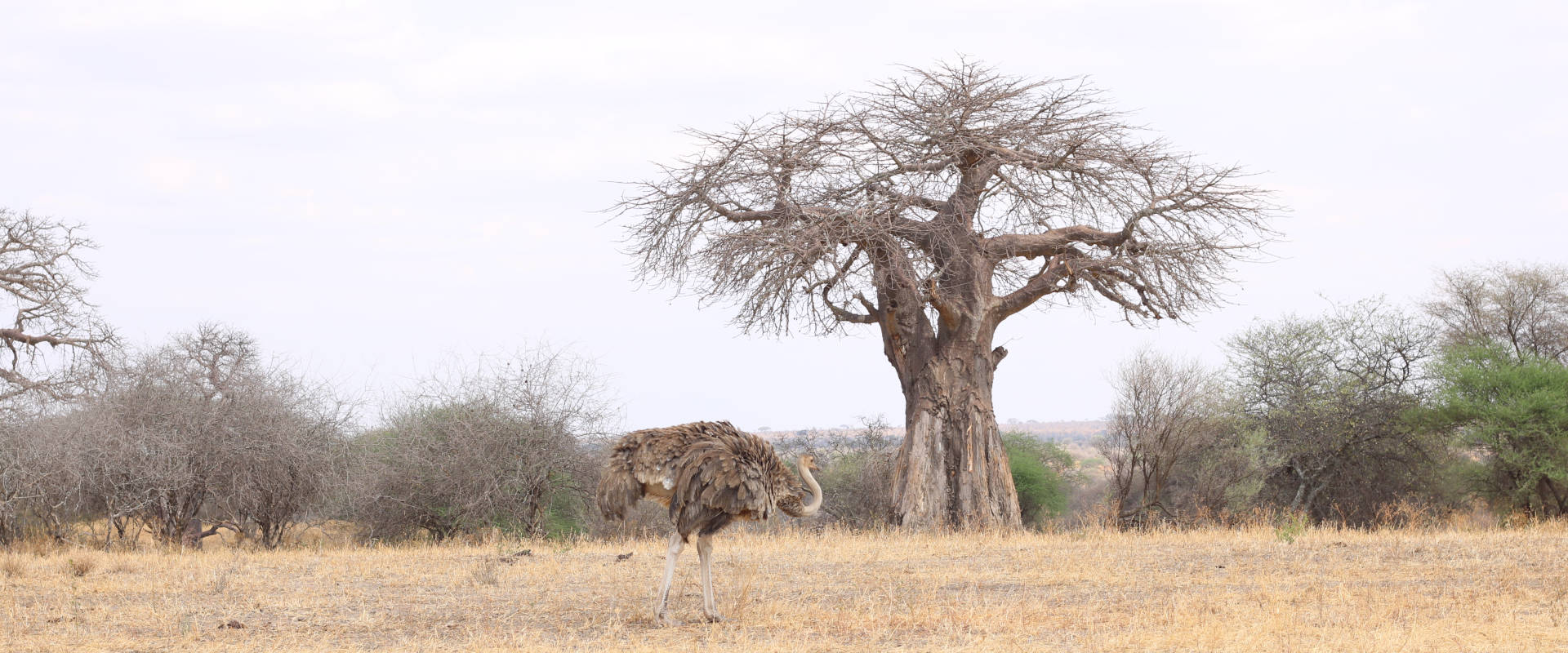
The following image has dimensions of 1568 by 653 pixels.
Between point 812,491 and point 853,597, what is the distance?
4.72 ft

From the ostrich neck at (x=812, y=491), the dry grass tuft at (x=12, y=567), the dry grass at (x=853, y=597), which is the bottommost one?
the dry grass at (x=853, y=597)

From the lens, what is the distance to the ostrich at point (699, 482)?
859 cm

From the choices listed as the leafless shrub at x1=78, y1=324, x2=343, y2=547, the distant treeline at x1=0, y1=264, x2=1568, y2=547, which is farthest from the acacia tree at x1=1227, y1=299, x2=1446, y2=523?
the leafless shrub at x1=78, y1=324, x2=343, y2=547

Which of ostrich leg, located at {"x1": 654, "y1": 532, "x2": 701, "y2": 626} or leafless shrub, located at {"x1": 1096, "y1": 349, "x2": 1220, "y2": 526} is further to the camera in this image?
leafless shrub, located at {"x1": 1096, "y1": 349, "x2": 1220, "y2": 526}

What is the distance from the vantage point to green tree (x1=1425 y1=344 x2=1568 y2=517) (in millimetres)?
25219

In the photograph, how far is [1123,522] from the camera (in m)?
26.2

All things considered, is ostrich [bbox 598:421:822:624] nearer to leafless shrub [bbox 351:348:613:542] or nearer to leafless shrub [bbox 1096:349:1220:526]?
leafless shrub [bbox 351:348:613:542]

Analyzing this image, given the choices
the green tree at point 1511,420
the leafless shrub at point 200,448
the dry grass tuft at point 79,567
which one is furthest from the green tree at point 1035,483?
the dry grass tuft at point 79,567

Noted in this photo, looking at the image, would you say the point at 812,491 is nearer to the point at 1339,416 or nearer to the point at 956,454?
the point at 956,454

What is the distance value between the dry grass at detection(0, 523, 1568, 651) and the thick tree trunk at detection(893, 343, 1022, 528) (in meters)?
3.55

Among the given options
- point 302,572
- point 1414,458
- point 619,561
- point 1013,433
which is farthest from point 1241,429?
point 302,572

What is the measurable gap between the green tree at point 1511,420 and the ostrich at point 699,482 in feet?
73.9

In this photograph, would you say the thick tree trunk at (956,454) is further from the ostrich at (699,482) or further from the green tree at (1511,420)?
the green tree at (1511,420)

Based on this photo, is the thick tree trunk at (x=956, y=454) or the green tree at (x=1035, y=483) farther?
the green tree at (x=1035, y=483)
